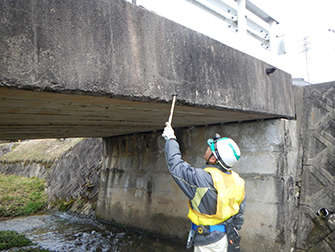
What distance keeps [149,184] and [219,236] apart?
317 centimetres

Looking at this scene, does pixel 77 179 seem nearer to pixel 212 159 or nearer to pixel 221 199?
pixel 212 159

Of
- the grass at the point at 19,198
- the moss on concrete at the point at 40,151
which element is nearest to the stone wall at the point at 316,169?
the grass at the point at 19,198

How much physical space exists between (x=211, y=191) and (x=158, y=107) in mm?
977

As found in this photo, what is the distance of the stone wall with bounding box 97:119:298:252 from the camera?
12.5 feet

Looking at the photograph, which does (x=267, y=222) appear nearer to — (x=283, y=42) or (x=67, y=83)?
(x=283, y=42)

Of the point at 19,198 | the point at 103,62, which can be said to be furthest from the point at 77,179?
the point at 103,62

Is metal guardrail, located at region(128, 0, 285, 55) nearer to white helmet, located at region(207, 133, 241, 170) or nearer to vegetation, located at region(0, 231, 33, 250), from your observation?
white helmet, located at region(207, 133, 241, 170)

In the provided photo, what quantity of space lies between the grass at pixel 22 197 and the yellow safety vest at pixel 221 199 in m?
7.83

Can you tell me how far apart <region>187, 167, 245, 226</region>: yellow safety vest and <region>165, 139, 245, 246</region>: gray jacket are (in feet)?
0.13

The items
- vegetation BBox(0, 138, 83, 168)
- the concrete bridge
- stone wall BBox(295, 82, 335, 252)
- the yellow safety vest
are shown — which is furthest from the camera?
vegetation BBox(0, 138, 83, 168)

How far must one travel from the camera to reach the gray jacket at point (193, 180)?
2.34 metres

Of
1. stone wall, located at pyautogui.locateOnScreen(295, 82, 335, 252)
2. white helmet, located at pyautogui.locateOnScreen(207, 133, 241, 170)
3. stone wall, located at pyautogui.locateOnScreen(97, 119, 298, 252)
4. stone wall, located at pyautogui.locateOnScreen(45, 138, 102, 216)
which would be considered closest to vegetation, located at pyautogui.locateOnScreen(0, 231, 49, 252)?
stone wall, located at pyautogui.locateOnScreen(97, 119, 298, 252)

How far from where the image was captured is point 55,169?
1061cm

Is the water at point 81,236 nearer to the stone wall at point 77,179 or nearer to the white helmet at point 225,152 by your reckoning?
the stone wall at point 77,179
